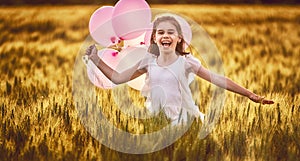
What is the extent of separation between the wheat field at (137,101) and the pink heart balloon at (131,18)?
318mm

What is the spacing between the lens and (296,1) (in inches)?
453

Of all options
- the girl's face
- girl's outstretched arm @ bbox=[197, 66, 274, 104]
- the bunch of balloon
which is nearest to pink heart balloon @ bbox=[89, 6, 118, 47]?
the bunch of balloon

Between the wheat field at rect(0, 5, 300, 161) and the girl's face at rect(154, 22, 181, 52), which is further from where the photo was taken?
the girl's face at rect(154, 22, 181, 52)

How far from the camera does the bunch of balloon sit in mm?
3297

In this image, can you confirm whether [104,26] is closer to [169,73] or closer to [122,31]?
[122,31]

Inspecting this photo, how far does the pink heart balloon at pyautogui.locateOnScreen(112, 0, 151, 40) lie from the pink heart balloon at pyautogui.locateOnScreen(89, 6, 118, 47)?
0.05m

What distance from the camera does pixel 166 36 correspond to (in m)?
3.01

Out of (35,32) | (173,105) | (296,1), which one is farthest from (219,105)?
(296,1)

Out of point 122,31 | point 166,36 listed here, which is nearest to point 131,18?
point 122,31

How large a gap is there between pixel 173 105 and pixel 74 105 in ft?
1.35

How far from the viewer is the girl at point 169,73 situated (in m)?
3.03

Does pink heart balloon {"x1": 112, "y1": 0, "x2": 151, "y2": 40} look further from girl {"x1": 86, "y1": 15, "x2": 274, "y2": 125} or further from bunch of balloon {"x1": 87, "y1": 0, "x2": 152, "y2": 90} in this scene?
girl {"x1": 86, "y1": 15, "x2": 274, "y2": 125}

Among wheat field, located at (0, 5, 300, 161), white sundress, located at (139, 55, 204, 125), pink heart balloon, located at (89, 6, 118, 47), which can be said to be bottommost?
wheat field, located at (0, 5, 300, 161)

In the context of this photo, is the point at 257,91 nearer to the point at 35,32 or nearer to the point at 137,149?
the point at 137,149
